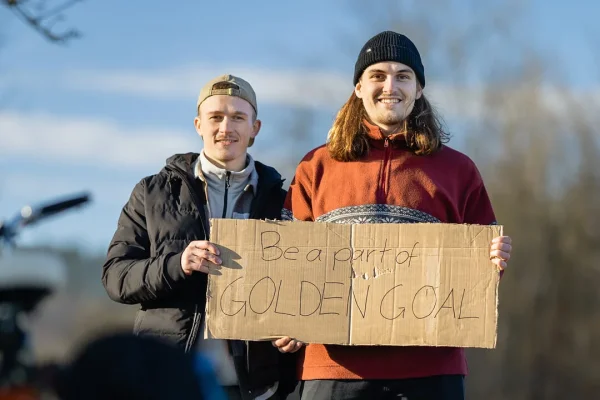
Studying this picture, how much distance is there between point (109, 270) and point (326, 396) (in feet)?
3.46

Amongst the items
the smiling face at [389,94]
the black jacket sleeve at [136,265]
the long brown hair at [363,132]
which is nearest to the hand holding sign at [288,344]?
the black jacket sleeve at [136,265]

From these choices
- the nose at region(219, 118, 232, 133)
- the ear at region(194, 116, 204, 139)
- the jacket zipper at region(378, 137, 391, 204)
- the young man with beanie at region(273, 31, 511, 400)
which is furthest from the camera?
the ear at region(194, 116, 204, 139)

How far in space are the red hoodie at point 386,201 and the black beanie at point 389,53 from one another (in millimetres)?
237

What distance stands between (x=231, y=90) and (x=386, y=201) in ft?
2.90

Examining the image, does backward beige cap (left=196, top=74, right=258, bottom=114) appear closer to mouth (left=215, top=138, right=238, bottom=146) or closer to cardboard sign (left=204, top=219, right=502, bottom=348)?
mouth (left=215, top=138, right=238, bottom=146)

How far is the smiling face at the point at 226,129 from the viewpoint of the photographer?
438cm

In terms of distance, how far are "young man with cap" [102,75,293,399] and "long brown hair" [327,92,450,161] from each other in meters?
0.46

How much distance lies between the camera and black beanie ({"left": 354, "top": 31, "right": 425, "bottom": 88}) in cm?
404

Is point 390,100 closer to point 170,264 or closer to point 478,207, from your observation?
point 478,207

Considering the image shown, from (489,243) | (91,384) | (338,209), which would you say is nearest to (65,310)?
(91,384)

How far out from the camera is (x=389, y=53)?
159 inches

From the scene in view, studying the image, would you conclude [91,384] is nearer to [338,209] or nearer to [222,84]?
[338,209]

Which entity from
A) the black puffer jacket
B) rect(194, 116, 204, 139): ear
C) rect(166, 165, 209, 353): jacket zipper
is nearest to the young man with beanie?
the black puffer jacket

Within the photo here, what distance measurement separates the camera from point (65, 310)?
2855 millimetres
